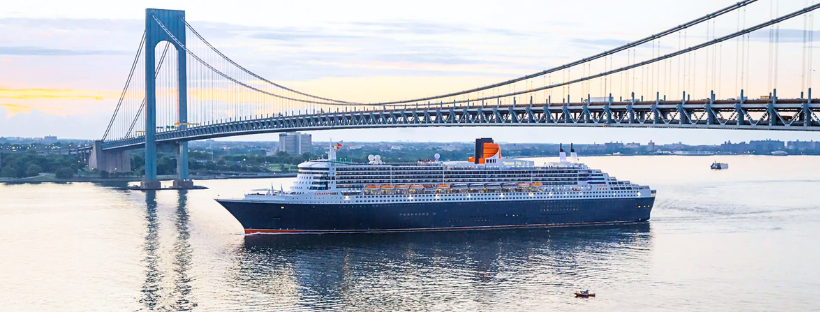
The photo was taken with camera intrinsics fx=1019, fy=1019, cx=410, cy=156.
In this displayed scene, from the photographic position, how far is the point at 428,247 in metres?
33.2

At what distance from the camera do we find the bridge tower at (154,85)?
2509 inches

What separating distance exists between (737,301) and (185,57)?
49.5 meters

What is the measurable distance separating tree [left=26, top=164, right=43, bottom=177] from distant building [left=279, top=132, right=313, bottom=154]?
51.9m

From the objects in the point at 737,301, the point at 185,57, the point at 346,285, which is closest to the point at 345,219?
the point at 346,285

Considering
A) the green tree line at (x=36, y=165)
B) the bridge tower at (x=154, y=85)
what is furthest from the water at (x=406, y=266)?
the green tree line at (x=36, y=165)

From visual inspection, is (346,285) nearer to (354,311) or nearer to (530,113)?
(354,311)

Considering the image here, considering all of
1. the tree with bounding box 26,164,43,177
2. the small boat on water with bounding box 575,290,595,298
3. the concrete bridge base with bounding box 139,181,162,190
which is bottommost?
the small boat on water with bounding box 575,290,595,298

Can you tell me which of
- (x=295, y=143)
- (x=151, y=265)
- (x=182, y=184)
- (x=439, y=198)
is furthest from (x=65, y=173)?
(x=295, y=143)

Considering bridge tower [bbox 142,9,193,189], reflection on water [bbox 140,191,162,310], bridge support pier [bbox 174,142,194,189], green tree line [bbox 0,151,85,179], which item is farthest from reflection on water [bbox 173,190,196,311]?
green tree line [bbox 0,151,85,179]

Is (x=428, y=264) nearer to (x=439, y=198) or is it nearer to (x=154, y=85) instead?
(x=439, y=198)

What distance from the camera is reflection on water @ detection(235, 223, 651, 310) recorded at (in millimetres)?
25172

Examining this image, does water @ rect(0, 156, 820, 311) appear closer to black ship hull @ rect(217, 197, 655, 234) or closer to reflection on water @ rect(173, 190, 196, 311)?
reflection on water @ rect(173, 190, 196, 311)

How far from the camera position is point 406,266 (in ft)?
95.8

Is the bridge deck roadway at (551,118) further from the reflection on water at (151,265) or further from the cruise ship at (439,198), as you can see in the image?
the reflection on water at (151,265)
